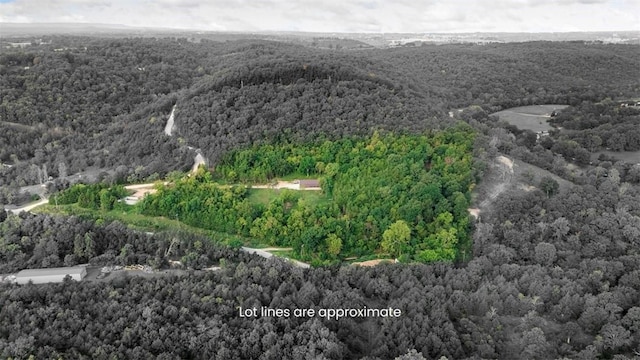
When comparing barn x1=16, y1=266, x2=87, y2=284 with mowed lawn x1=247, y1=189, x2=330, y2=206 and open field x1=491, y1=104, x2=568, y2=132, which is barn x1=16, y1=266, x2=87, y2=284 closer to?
mowed lawn x1=247, y1=189, x2=330, y2=206

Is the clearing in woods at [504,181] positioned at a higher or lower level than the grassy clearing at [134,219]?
higher

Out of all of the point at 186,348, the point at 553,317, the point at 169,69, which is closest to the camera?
the point at 186,348

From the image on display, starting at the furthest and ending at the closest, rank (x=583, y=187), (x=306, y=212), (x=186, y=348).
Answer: (x=583, y=187) → (x=306, y=212) → (x=186, y=348)

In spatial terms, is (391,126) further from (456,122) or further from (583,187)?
(583,187)

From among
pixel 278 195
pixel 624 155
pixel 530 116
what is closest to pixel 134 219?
pixel 278 195

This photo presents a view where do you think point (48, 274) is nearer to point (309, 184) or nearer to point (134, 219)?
point (134, 219)

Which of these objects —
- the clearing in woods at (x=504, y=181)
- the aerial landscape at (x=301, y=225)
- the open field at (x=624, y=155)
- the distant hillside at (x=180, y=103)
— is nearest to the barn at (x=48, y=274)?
the aerial landscape at (x=301, y=225)

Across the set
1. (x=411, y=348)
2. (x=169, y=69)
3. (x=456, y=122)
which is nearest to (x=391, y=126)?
(x=456, y=122)

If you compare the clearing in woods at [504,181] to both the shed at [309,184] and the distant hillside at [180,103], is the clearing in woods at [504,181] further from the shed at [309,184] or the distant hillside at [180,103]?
the shed at [309,184]
